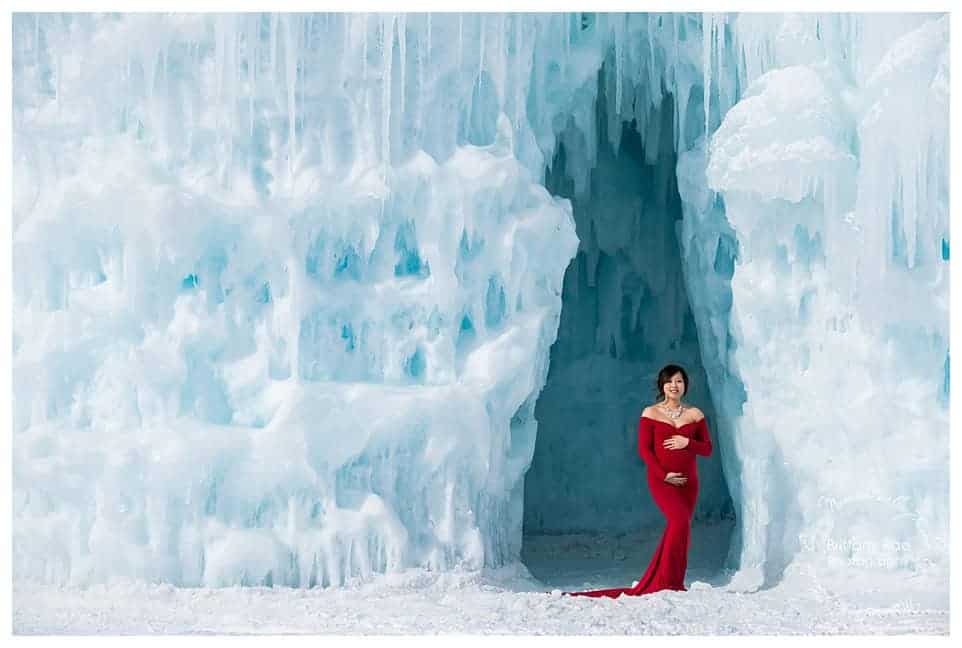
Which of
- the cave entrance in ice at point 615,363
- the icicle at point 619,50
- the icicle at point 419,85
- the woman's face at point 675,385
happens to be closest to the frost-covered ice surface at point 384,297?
the icicle at point 419,85

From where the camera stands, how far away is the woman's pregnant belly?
5426 mm

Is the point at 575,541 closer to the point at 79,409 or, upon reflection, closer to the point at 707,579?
the point at 707,579

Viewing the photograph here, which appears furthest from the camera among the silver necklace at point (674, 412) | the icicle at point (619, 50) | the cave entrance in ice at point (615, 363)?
the cave entrance in ice at point (615, 363)

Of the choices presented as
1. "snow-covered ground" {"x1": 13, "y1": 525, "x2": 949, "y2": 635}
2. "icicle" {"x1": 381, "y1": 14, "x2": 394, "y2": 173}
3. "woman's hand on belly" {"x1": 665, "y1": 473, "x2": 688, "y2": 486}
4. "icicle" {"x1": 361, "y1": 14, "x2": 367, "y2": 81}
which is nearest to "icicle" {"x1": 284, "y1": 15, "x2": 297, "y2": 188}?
"icicle" {"x1": 361, "y1": 14, "x2": 367, "y2": 81}

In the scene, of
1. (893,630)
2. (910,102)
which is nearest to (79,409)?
(893,630)

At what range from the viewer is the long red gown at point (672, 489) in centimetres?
542

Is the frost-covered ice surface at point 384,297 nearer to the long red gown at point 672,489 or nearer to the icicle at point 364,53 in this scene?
the icicle at point 364,53

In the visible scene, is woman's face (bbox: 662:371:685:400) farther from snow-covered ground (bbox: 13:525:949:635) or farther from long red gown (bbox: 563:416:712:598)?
snow-covered ground (bbox: 13:525:949:635)

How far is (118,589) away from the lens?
5.21 metres

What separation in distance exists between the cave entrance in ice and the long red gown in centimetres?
221

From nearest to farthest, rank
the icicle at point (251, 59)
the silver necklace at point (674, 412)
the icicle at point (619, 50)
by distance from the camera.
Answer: the silver necklace at point (674, 412) < the icicle at point (251, 59) < the icicle at point (619, 50)

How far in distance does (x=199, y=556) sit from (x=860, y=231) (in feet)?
11.7

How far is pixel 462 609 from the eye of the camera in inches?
200
